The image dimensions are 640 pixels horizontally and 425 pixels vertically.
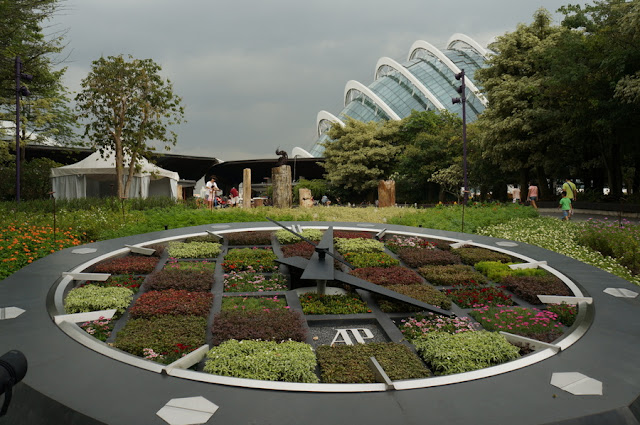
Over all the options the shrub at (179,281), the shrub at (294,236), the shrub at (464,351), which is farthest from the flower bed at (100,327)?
the shrub at (294,236)

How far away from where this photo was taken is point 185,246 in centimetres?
608

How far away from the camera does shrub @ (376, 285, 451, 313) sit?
12.8 ft

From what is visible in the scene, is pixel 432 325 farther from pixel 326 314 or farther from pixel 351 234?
pixel 351 234

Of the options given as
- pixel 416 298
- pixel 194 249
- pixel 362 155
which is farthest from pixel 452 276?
pixel 362 155

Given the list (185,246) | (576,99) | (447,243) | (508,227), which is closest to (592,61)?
(576,99)

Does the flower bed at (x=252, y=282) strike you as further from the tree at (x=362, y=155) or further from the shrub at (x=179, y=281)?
the tree at (x=362, y=155)

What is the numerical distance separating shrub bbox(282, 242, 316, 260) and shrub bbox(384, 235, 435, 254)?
1.20 m

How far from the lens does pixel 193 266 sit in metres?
5.17

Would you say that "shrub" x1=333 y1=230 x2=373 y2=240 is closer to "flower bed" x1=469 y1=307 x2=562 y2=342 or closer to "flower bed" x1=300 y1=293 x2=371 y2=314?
"flower bed" x1=300 y1=293 x2=371 y2=314

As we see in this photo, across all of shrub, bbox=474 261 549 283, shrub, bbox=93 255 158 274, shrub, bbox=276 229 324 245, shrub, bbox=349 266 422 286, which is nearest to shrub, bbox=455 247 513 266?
shrub, bbox=474 261 549 283

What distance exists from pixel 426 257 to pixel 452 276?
82 centimetres

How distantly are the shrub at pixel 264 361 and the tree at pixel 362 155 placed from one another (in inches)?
1424

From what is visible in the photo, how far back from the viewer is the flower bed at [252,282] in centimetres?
455

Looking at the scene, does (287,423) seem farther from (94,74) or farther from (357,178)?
(357,178)
